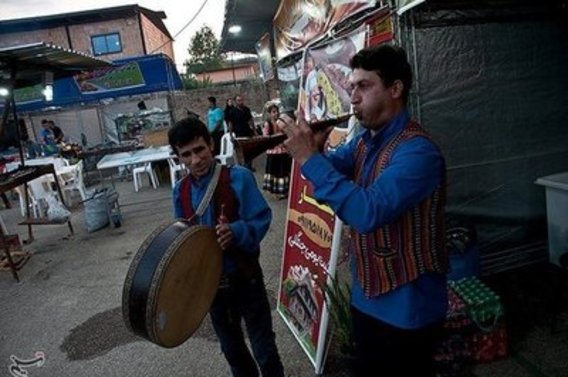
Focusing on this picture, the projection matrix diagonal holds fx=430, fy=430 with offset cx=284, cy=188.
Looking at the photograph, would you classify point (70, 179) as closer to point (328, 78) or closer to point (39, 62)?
point (39, 62)

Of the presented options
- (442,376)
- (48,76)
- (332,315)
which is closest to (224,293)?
(332,315)

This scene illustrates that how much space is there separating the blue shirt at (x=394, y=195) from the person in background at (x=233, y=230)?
0.79 metres

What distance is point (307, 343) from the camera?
3125mm

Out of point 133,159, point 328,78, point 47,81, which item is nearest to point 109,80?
point 133,159

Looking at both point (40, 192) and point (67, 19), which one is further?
point (67, 19)

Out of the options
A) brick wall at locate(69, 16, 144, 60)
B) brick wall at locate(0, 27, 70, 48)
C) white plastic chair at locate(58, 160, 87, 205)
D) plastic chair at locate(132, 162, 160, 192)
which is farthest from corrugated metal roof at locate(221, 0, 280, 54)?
brick wall at locate(0, 27, 70, 48)

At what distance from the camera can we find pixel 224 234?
2.07 m

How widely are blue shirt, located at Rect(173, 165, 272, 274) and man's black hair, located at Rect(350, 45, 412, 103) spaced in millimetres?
963

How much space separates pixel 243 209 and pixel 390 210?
3.50 feet

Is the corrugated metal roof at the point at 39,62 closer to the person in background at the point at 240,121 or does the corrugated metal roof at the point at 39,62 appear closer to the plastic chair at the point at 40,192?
the plastic chair at the point at 40,192

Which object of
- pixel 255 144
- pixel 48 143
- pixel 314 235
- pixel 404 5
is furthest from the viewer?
pixel 48 143

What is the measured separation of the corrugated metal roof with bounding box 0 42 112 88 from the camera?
4.76m

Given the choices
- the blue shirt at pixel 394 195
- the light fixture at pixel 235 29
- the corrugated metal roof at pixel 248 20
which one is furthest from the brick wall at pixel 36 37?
the blue shirt at pixel 394 195

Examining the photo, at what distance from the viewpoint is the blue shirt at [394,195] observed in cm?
133
